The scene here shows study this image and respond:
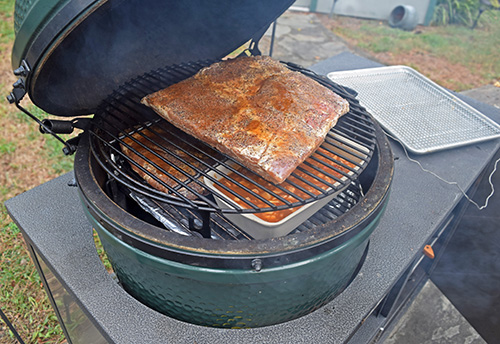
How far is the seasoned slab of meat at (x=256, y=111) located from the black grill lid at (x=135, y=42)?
303 millimetres

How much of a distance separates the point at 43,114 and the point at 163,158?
4.16 meters

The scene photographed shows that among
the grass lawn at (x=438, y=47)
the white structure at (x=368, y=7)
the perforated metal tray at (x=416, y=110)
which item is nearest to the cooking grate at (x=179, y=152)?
the perforated metal tray at (x=416, y=110)

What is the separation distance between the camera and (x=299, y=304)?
5.87 feet

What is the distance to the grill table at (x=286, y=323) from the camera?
1.79 metres

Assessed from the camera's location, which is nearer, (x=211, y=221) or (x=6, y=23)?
(x=211, y=221)

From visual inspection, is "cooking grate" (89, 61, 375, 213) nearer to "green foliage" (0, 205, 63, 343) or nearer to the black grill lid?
the black grill lid

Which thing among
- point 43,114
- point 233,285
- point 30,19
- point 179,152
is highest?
point 30,19

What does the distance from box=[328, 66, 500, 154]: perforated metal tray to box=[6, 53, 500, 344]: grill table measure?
0.10m

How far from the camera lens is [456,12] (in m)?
9.46

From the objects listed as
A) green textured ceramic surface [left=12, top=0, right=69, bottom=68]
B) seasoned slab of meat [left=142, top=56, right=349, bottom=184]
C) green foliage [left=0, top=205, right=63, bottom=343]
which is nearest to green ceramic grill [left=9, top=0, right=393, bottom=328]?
green textured ceramic surface [left=12, top=0, right=69, bottom=68]

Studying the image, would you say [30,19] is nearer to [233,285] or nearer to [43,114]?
[233,285]

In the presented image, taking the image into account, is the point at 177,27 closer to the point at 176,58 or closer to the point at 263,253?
the point at 176,58

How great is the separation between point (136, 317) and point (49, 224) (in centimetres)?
89

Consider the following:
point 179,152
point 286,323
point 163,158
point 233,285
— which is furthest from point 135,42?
point 286,323
